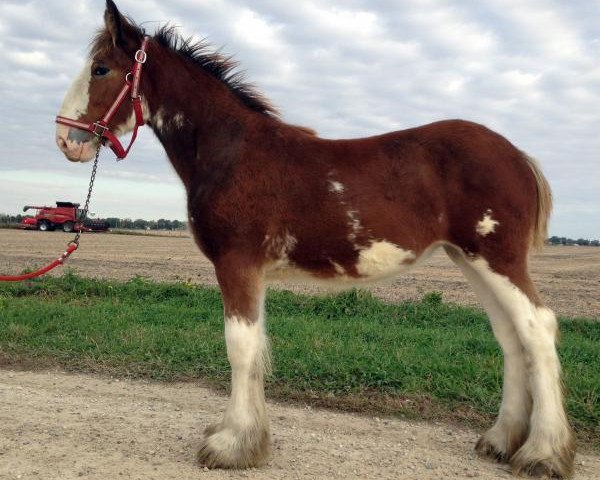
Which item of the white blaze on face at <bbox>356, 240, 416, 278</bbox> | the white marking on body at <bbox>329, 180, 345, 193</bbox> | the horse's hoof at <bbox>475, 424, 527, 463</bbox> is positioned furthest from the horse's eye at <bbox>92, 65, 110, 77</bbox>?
the horse's hoof at <bbox>475, 424, 527, 463</bbox>

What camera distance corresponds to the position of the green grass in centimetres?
522

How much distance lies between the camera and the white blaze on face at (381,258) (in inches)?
154

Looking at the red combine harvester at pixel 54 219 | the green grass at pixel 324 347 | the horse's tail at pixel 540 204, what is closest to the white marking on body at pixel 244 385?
the green grass at pixel 324 347

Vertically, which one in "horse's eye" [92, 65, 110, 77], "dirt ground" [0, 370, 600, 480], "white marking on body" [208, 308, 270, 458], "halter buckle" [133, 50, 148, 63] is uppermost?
"halter buckle" [133, 50, 148, 63]

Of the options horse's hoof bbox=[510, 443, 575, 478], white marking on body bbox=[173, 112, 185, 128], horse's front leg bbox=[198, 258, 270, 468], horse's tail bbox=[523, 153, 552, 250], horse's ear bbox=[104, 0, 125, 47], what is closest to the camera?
horse's hoof bbox=[510, 443, 575, 478]

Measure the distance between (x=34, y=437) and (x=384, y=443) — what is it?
2612 millimetres

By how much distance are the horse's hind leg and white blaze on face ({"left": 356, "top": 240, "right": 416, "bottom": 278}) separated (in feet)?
1.52

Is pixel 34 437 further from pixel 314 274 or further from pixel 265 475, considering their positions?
pixel 314 274

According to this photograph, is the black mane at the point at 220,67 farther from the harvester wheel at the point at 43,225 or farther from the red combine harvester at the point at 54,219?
the harvester wheel at the point at 43,225

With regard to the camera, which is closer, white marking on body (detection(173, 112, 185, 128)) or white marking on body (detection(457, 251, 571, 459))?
white marking on body (detection(457, 251, 571, 459))

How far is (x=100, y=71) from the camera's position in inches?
162

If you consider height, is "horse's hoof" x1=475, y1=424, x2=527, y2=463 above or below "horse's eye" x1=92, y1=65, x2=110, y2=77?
below

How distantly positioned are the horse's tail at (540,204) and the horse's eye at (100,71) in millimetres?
3071

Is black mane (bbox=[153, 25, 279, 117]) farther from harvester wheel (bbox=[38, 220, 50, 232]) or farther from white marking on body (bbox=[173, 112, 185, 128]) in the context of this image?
harvester wheel (bbox=[38, 220, 50, 232])
